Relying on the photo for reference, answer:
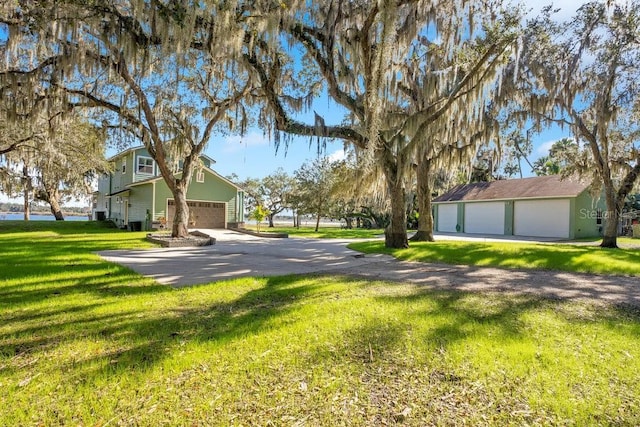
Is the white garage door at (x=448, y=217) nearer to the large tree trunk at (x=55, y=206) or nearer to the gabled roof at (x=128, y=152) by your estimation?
the gabled roof at (x=128, y=152)

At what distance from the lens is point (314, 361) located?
2809 mm

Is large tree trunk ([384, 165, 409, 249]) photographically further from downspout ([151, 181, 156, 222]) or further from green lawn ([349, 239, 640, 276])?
downspout ([151, 181, 156, 222])

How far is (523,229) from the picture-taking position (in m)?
21.4

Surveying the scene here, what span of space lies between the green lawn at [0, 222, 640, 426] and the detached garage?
16851 millimetres

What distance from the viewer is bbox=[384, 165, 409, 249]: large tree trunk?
10.9m

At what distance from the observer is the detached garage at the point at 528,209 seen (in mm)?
19438

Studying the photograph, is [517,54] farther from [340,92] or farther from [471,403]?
[471,403]

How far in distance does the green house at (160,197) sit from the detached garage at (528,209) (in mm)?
15955

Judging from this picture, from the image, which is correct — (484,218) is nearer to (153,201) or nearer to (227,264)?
(227,264)

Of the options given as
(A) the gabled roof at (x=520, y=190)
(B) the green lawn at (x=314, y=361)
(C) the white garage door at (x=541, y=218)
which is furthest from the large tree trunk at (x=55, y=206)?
(C) the white garage door at (x=541, y=218)

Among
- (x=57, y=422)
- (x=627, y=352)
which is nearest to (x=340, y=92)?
(x=627, y=352)

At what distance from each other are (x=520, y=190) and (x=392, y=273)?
61.8 ft

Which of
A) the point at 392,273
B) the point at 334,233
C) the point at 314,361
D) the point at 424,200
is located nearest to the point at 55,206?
the point at 334,233

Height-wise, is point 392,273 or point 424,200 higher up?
point 424,200
